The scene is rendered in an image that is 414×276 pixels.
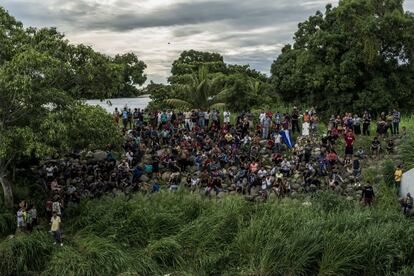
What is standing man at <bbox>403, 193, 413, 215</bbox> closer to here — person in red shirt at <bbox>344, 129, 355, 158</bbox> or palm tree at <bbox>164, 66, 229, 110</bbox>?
person in red shirt at <bbox>344, 129, 355, 158</bbox>

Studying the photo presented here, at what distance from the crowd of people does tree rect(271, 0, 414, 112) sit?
378cm

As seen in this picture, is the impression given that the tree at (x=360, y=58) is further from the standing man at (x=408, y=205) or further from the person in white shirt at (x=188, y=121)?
the standing man at (x=408, y=205)

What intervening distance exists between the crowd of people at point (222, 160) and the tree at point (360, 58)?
3780 millimetres

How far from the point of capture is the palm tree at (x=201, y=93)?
3152cm

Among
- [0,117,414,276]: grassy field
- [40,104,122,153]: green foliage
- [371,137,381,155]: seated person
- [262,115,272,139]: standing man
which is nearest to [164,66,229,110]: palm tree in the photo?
[262,115,272,139]: standing man

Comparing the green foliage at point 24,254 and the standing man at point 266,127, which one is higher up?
the standing man at point 266,127

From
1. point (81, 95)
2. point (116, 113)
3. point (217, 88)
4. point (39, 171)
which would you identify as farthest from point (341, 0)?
point (39, 171)

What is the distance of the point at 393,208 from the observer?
1723cm

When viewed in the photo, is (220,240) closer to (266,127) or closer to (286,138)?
(286,138)

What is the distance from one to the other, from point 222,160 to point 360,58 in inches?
435

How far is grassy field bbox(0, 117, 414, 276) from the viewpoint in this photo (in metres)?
13.6

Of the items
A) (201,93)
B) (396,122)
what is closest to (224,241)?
(396,122)

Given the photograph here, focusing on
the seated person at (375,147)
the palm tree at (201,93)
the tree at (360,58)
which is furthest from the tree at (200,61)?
the seated person at (375,147)

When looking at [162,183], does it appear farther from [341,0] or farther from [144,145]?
[341,0]
